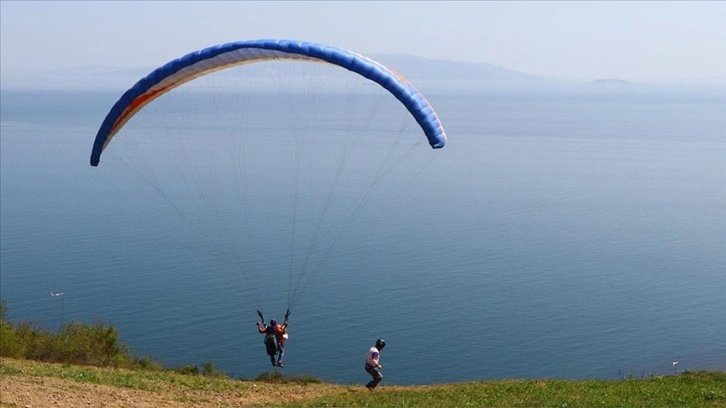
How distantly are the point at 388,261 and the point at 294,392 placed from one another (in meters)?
31.0

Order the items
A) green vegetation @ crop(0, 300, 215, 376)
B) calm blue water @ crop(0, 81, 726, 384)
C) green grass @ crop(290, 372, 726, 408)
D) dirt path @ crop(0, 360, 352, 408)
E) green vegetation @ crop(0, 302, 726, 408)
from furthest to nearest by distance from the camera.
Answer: calm blue water @ crop(0, 81, 726, 384)
green vegetation @ crop(0, 300, 215, 376)
green vegetation @ crop(0, 302, 726, 408)
green grass @ crop(290, 372, 726, 408)
dirt path @ crop(0, 360, 352, 408)

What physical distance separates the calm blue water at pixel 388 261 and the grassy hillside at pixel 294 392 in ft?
46.9

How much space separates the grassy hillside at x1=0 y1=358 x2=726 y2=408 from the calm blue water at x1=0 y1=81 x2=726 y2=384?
46.9ft

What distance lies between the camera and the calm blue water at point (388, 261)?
1453 inches

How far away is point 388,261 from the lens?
162 ft

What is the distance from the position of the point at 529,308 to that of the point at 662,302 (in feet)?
24.2

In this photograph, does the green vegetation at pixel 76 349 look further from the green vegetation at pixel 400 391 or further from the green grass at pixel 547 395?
the green grass at pixel 547 395

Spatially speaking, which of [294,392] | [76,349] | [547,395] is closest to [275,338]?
[294,392]

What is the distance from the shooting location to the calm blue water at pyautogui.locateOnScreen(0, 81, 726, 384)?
36906 millimetres

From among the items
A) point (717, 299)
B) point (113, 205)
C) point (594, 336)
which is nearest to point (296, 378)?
point (594, 336)

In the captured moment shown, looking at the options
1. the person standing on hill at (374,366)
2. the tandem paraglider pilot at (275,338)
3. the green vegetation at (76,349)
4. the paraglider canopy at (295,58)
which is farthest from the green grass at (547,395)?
the green vegetation at (76,349)

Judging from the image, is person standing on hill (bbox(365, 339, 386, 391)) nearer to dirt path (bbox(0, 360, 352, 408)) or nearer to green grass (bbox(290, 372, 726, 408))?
green grass (bbox(290, 372, 726, 408))

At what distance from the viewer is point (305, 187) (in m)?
73.3

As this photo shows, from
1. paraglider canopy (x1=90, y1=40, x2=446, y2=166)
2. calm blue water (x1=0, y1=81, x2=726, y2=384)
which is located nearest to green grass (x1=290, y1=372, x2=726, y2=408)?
paraglider canopy (x1=90, y1=40, x2=446, y2=166)
